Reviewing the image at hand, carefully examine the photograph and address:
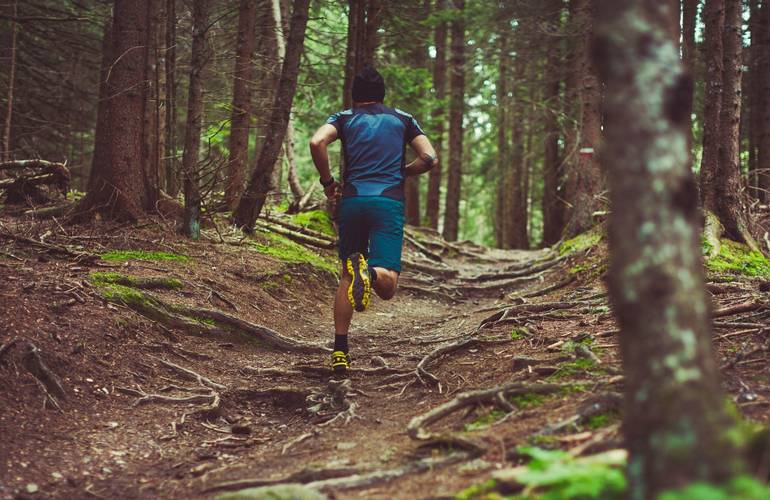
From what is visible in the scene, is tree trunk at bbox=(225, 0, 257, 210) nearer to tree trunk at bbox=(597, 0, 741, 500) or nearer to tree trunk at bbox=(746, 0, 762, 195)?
tree trunk at bbox=(597, 0, 741, 500)

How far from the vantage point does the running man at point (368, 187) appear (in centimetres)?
543

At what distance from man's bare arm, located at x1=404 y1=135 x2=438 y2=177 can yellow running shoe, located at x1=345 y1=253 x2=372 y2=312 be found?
99 centimetres

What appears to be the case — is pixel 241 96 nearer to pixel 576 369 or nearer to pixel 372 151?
pixel 372 151

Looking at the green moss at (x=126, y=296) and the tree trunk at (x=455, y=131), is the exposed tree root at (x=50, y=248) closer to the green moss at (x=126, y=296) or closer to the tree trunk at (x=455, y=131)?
the green moss at (x=126, y=296)

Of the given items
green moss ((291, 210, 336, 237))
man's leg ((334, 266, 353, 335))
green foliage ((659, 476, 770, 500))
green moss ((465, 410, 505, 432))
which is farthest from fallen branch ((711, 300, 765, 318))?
green moss ((291, 210, 336, 237))

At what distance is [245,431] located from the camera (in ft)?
15.6

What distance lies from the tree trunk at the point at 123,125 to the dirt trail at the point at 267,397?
172 cm

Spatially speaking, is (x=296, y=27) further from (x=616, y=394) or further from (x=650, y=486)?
(x=650, y=486)

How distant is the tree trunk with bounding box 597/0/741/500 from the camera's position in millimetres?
1884

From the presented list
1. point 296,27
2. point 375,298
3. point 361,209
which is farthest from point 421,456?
point 296,27

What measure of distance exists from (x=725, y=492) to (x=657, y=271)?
2.08 feet

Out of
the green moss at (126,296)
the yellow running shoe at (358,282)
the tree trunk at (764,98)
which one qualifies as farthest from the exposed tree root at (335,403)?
the tree trunk at (764,98)

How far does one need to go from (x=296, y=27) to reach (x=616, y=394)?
7.82m

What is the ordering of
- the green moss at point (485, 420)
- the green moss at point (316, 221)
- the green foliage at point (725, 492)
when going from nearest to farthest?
the green foliage at point (725, 492) → the green moss at point (485, 420) → the green moss at point (316, 221)
